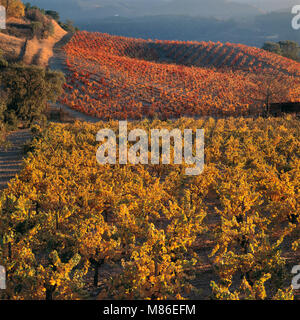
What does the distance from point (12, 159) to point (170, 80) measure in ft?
136

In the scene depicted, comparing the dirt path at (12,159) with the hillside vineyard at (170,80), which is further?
the hillside vineyard at (170,80)

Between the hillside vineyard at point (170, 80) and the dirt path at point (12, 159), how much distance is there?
1357cm

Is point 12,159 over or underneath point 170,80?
underneath

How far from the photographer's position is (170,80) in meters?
56.5

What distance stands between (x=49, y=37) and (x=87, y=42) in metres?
10.5

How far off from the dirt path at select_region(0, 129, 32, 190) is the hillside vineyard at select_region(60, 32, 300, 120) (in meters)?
13.6

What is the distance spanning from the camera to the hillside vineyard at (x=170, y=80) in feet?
139

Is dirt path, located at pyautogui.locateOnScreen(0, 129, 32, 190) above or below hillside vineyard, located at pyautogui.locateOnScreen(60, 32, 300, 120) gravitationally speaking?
below

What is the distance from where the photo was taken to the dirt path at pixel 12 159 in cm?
1867

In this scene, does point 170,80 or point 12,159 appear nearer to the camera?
point 12,159

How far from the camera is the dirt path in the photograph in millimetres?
18672

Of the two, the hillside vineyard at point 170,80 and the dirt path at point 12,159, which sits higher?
the hillside vineyard at point 170,80

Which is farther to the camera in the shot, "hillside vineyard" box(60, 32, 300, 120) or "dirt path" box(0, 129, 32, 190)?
"hillside vineyard" box(60, 32, 300, 120)
